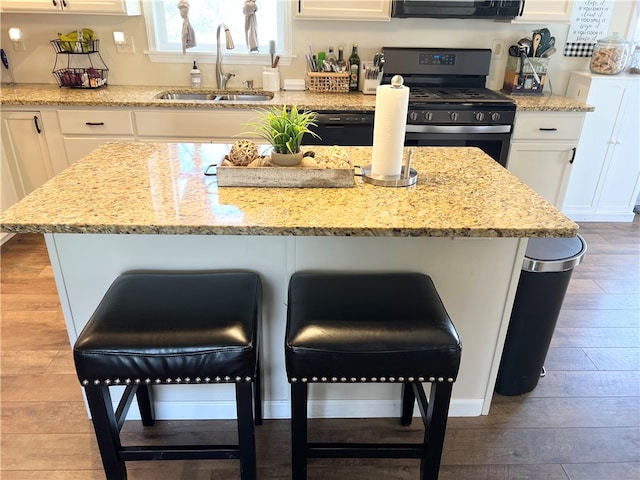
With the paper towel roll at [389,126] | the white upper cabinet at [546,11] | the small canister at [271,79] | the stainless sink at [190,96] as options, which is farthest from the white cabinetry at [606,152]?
the stainless sink at [190,96]

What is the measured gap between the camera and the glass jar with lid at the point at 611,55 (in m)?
3.35

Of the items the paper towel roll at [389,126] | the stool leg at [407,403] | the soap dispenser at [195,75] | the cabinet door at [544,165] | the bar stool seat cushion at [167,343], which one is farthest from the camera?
the soap dispenser at [195,75]

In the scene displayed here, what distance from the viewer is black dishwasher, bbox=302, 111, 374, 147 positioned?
2.98 m

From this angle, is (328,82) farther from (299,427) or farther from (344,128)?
(299,427)

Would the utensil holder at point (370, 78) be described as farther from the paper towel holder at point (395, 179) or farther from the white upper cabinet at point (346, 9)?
the paper towel holder at point (395, 179)

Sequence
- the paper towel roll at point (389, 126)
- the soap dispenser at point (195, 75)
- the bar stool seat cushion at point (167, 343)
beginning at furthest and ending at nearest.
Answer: the soap dispenser at point (195, 75)
the paper towel roll at point (389, 126)
the bar stool seat cushion at point (167, 343)

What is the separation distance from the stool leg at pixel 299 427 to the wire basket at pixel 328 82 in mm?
2582

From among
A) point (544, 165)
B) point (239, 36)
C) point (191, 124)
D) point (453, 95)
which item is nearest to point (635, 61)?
point (544, 165)

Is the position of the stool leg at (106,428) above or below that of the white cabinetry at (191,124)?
below

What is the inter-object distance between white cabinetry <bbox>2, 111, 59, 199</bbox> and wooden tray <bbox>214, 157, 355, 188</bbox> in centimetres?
220

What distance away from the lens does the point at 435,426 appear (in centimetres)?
137

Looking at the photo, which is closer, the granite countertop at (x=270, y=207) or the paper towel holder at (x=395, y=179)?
the granite countertop at (x=270, y=207)

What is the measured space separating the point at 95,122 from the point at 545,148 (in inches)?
119

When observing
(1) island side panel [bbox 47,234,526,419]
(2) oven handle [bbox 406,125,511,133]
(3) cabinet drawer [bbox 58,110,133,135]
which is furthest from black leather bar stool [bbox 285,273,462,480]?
(3) cabinet drawer [bbox 58,110,133,135]
